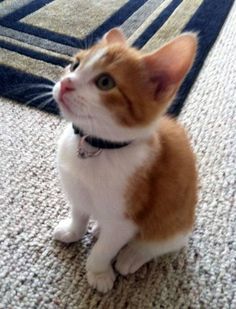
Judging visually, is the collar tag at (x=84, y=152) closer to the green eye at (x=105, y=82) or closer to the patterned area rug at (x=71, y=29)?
the green eye at (x=105, y=82)

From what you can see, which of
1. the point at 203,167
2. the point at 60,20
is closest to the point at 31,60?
the point at 60,20

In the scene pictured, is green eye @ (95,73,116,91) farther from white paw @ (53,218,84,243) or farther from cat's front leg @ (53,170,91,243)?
white paw @ (53,218,84,243)

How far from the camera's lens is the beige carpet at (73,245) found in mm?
849

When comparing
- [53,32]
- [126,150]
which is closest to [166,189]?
[126,150]

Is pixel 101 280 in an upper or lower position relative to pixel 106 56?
Answer: lower

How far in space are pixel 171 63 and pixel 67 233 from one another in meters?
0.45

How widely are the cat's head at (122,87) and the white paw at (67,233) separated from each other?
0.99ft

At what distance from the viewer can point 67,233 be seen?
913 mm

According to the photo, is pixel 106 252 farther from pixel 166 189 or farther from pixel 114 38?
pixel 114 38

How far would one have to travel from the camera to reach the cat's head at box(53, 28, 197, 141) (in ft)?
2.15

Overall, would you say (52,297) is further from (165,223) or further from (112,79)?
(112,79)

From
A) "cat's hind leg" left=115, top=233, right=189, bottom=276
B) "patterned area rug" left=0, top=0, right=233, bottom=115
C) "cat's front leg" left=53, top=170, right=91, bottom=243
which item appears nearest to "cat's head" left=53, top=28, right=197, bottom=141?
"cat's front leg" left=53, top=170, right=91, bottom=243

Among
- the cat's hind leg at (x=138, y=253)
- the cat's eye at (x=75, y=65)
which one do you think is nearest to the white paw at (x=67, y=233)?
the cat's hind leg at (x=138, y=253)

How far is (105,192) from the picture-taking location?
722 millimetres
